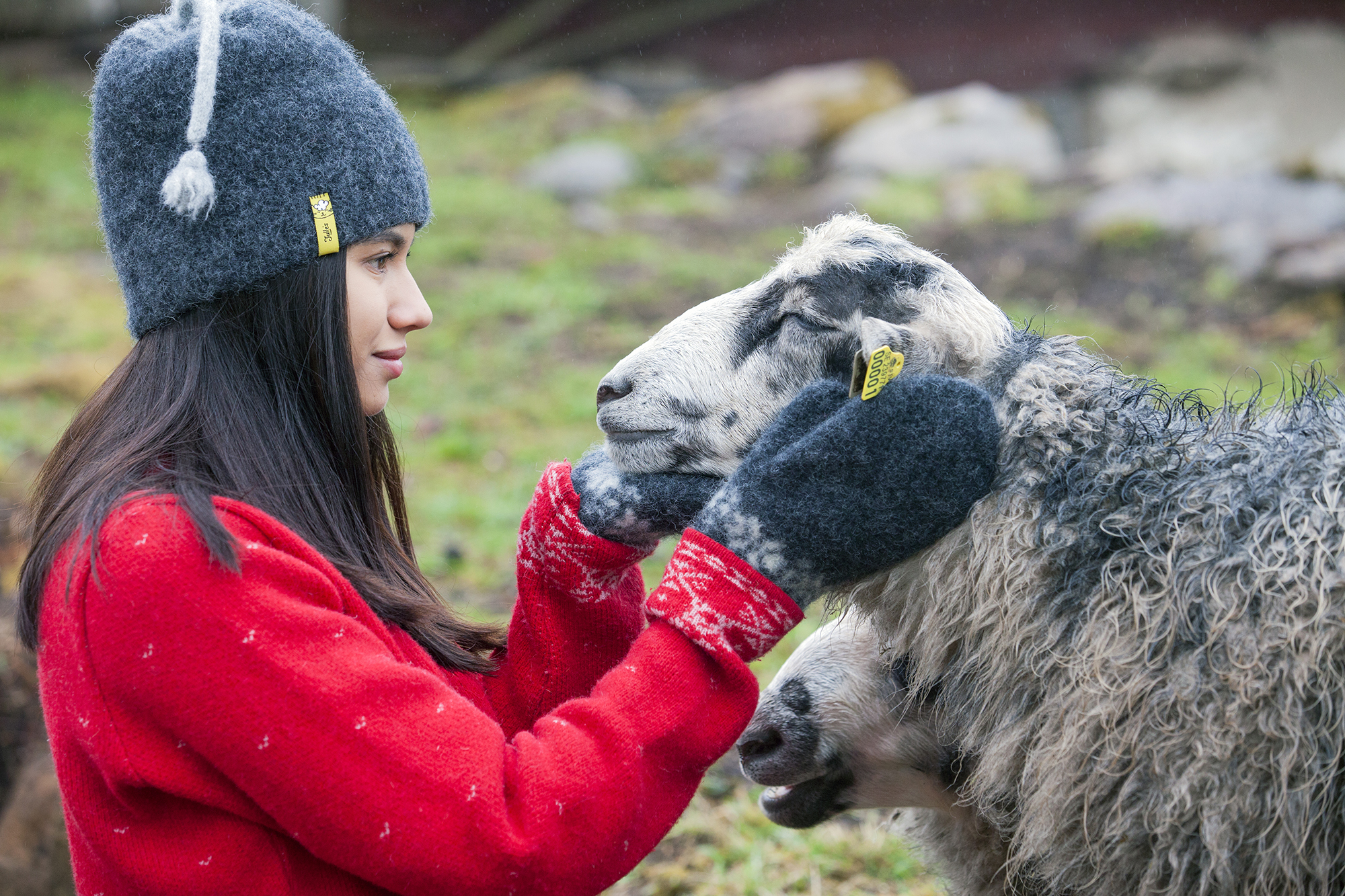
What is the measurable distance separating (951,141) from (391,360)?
10268mm

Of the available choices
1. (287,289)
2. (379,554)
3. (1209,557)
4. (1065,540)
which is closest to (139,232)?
(287,289)

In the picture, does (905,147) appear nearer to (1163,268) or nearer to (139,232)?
(1163,268)

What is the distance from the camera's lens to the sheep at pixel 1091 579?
1.73m

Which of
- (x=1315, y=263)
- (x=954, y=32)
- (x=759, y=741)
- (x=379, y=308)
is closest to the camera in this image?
(x=379, y=308)

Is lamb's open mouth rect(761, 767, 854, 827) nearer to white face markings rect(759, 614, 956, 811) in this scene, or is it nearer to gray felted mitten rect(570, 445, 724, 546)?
white face markings rect(759, 614, 956, 811)

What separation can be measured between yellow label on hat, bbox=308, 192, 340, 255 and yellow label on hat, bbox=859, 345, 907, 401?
91cm

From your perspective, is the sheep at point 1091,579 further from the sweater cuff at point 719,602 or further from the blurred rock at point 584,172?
the blurred rock at point 584,172

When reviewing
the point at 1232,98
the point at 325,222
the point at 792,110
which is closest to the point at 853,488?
the point at 325,222

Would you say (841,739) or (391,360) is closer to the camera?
(391,360)

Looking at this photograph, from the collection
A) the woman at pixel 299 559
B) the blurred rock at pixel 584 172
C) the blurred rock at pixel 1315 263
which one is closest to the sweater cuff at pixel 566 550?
the woman at pixel 299 559

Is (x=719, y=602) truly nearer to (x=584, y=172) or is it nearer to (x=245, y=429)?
(x=245, y=429)

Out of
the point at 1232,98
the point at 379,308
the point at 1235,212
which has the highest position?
the point at 1232,98

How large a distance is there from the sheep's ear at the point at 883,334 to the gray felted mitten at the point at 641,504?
387 millimetres

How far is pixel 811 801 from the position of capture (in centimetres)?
246
